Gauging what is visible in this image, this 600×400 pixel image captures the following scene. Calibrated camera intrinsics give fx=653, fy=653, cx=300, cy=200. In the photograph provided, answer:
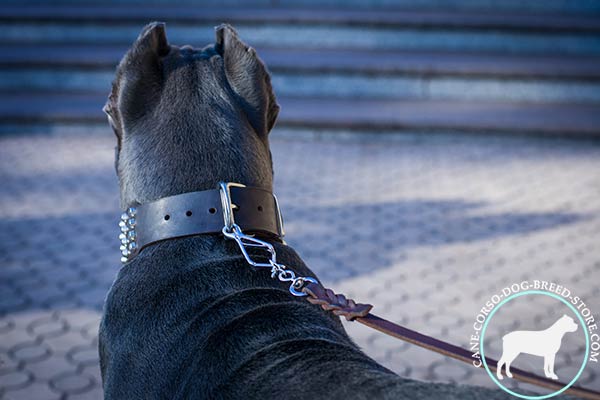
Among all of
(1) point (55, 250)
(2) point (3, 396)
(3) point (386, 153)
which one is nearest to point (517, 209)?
(3) point (386, 153)

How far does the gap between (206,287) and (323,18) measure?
9865mm

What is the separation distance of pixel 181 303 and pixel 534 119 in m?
8.17

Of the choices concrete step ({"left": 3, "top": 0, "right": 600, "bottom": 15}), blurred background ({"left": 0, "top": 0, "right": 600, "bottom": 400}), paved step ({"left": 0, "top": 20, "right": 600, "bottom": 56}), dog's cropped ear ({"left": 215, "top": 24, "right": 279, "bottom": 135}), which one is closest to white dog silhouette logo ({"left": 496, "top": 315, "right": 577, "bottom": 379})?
dog's cropped ear ({"left": 215, "top": 24, "right": 279, "bottom": 135})

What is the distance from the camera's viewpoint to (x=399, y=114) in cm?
922

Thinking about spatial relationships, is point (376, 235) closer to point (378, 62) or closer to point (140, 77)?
point (140, 77)

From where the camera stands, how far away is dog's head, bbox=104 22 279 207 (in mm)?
2027

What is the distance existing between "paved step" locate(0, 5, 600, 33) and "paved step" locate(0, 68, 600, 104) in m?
1.39

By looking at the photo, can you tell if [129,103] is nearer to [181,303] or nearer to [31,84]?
[181,303]

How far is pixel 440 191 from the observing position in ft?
22.0

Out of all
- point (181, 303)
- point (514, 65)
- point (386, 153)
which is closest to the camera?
point (181, 303)

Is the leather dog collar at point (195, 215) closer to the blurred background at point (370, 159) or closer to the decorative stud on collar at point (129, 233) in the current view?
the decorative stud on collar at point (129, 233)

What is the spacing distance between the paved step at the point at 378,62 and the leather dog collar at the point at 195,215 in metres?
8.26

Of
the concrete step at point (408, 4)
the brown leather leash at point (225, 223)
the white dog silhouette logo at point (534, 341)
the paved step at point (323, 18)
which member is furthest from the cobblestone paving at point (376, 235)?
the concrete step at point (408, 4)

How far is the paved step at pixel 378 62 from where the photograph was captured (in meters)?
9.80
